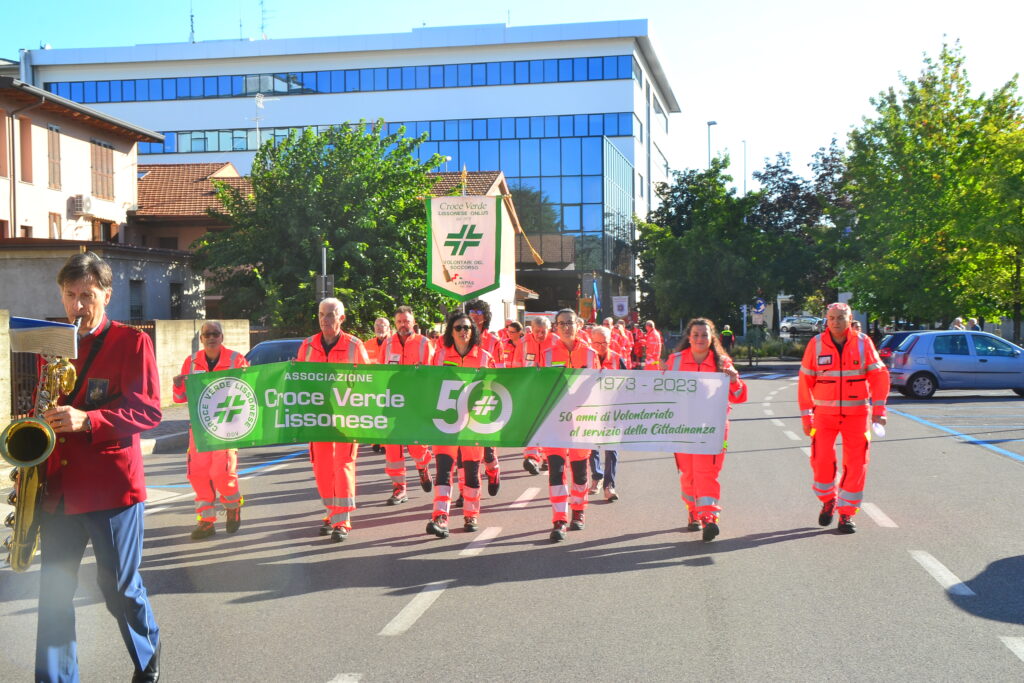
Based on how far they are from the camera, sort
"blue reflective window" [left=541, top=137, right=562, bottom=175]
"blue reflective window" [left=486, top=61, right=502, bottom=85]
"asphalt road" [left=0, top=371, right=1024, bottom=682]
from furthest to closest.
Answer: "blue reflective window" [left=486, top=61, right=502, bottom=85], "blue reflective window" [left=541, top=137, right=562, bottom=175], "asphalt road" [left=0, top=371, right=1024, bottom=682]

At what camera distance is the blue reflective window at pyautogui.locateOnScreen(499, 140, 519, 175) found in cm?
6400

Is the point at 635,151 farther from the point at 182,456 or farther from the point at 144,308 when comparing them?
the point at 182,456

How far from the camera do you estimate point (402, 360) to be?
38.6 ft

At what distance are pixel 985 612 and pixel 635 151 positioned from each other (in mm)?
64994

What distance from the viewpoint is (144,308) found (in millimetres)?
29641

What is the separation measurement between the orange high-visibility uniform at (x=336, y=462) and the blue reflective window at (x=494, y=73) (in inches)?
2338

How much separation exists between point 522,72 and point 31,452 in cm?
6481

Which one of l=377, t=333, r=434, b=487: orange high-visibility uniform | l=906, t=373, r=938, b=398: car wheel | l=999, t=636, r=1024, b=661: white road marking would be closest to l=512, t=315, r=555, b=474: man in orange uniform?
l=377, t=333, r=434, b=487: orange high-visibility uniform

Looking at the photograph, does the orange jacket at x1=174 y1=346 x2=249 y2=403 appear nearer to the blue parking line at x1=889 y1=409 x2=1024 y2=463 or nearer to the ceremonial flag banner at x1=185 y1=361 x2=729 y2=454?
the ceremonial flag banner at x1=185 y1=361 x2=729 y2=454

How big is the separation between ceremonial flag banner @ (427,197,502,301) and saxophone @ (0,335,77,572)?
11.5 meters

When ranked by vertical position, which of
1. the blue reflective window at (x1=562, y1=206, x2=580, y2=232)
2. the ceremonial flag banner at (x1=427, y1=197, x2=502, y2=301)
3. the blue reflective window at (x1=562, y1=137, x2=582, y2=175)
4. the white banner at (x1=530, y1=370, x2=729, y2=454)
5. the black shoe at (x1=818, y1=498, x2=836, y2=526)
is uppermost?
the blue reflective window at (x1=562, y1=137, x2=582, y2=175)

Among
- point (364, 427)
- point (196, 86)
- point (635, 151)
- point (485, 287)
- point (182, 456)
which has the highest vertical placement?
point (196, 86)

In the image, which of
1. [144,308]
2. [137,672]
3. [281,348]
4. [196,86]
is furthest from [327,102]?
[137,672]

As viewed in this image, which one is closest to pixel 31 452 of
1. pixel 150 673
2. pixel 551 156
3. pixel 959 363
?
pixel 150 673
